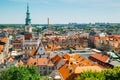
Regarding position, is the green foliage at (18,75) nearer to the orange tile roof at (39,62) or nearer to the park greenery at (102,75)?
the park greenery at (102,75)

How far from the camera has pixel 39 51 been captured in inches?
2776

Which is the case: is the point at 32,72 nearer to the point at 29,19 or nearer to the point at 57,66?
the point at 57,66

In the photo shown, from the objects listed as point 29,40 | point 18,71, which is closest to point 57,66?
point 18,71

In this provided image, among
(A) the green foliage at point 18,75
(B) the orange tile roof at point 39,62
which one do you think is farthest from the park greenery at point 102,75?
(B) the orange tile roof at point 39,62

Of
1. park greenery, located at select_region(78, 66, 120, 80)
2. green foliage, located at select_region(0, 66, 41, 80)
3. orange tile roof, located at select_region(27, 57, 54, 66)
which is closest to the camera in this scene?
park greenery, located at select_region(78, 66, 120, 80)

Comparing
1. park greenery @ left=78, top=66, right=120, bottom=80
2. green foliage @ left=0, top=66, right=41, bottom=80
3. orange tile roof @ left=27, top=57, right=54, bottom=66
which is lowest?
orange tile roof @ left=27, top=57, right=54, bottom=66

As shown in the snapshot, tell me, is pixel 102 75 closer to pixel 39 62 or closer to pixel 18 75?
pixel 18 75

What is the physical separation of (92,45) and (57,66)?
6312 cm

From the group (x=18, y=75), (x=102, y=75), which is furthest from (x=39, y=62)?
(x=102, y=75)

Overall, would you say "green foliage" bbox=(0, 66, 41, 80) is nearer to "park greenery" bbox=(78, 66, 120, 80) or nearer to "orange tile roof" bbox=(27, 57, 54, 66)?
"park greenery" bbox=(78, 66, 120, 80)

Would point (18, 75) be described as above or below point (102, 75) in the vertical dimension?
below

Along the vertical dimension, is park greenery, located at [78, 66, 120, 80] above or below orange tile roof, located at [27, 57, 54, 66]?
above

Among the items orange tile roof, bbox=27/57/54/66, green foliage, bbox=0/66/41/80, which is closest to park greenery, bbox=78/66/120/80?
green foliage, bbox=0/66/41/80

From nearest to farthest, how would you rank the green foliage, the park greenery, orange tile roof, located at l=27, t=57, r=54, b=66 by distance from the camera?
the park greenery, the green foliage, orange tile roof, located at l=27, t=57, r=54, b=66
